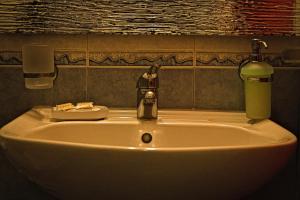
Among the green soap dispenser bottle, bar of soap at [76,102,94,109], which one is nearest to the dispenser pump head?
the green soap dispenser bottle

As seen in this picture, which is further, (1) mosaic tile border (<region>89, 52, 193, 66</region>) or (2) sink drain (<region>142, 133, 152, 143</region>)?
(1) mosaic tile border (<region>89, 52, 193, 66</region>)

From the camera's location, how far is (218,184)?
0.69m

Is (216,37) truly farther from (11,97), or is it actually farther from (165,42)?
(11,97)

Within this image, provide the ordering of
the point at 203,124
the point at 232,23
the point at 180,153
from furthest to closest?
the point at 232,23, the point at 203,124, the point at 180,153

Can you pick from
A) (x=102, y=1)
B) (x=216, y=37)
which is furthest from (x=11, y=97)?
(x=216, y=37)

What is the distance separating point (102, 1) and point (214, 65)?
372 millimetres

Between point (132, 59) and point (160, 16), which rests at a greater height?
point (160, 16)

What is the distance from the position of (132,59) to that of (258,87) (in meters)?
0.37

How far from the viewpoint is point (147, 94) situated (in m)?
0.97

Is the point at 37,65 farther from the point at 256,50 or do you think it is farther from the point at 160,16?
A: the point at 256,50

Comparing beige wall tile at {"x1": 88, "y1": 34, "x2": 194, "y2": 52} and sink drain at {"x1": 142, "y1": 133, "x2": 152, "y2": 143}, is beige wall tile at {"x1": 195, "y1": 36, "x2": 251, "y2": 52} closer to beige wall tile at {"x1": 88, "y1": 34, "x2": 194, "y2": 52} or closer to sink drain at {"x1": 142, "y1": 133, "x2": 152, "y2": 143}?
beige wall tile at {"x1": 88, "y1": 34, "x2": 194, "y2": 52}

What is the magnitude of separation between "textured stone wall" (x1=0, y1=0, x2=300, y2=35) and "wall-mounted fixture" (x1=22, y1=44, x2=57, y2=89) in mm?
79

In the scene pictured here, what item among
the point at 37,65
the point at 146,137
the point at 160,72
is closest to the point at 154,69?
the point at 160,72

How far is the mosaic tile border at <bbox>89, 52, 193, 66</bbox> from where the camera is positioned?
108 cm
